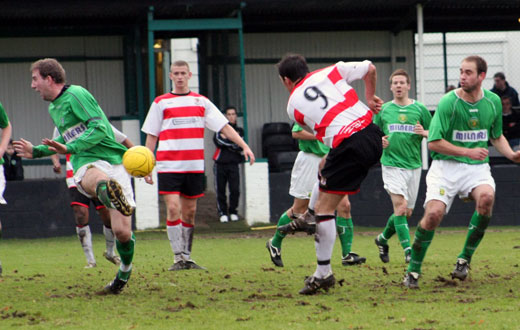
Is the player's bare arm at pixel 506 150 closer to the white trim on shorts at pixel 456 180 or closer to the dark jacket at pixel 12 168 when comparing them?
the white trim on shorts at pixel 456 180

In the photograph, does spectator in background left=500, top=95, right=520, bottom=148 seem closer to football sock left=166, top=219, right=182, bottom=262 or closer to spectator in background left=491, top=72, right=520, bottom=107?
spectator in background left=491, top=72, right=520, bottom=107

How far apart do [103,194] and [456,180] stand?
3170 millimetres

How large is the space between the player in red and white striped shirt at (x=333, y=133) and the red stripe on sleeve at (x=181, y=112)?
2.51 m

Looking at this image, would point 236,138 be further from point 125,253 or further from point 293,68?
point 125,253

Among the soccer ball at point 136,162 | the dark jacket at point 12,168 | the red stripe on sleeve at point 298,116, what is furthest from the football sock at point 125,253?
the dark jacket at point 12,168

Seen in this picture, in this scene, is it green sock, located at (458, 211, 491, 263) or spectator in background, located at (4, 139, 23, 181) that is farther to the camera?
spectator in background, located at (4, 139, 23, 181)

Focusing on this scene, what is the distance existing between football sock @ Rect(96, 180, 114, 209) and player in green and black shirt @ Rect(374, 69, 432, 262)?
13.3 feet

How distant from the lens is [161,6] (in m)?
15.9

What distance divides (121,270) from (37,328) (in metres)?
1.61

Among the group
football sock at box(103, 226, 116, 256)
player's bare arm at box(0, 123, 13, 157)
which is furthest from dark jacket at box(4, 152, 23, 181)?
player's bare arm at box(0, 123, 13, 157)

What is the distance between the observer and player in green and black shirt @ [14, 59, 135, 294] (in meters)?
7.37

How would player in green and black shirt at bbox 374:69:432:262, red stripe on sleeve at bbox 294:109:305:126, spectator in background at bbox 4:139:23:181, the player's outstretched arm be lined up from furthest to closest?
spectator in background at bbox 4:139:23:181 → player in green and black shirt at bbox 374:69:432:262 → red stripe on sleeve at bbox 294:109:305:126 → the player's outstretched arm

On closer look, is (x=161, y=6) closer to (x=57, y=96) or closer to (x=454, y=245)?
(x=454, y=245)

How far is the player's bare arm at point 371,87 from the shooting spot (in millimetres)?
7373
